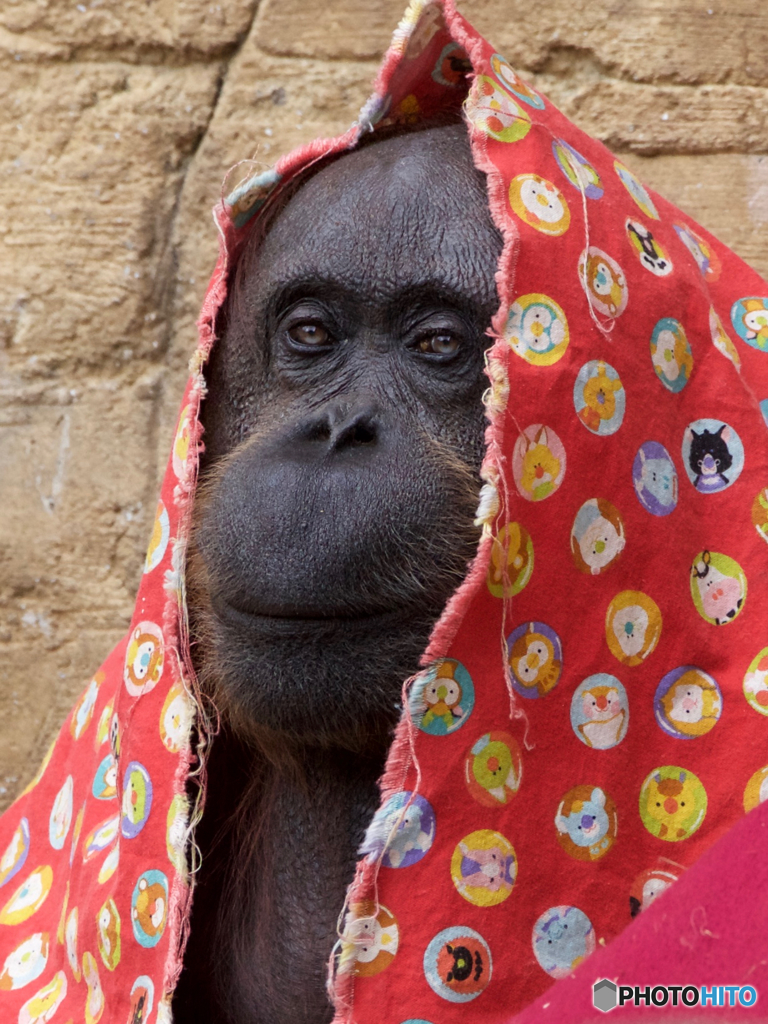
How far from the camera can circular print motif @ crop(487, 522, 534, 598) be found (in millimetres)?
1191

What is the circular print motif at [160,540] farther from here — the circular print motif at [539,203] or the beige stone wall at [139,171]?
the beige stone wall at [139,171]

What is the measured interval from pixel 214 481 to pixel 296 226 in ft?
1.12

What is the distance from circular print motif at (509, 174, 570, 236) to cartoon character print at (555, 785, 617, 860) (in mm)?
600

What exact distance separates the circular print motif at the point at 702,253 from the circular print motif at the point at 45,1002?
1.23 metres

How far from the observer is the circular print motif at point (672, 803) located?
1.27 metres

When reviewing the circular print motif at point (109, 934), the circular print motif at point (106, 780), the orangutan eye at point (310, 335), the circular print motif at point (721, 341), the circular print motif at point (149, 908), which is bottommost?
the circular print motif at point (109, 934)

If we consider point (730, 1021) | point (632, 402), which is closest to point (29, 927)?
point (632, 402)

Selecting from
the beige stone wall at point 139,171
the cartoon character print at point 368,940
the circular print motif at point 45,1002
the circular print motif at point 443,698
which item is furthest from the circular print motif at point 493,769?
the beige stone wall at point 139,171

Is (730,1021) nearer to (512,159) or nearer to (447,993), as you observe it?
(447,993)

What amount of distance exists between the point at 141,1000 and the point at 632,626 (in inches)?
27.6

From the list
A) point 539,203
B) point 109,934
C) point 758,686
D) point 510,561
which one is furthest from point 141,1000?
point 539,203

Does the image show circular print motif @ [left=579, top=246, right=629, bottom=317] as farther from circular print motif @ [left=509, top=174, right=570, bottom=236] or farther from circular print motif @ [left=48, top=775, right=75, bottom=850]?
circular print motif @ [left=48, top=775, right=75, bottom=850]

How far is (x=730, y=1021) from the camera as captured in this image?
1.50ft

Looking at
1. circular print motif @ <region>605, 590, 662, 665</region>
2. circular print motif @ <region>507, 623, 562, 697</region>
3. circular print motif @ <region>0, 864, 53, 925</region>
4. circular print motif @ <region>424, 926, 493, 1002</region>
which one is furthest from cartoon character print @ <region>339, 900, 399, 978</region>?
circular print motif @ <region>0, 864, 53, 925</region>
